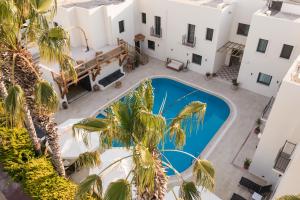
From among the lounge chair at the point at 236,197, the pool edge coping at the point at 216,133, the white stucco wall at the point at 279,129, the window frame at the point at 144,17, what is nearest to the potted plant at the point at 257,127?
the pool edge coping at the point at 216,133

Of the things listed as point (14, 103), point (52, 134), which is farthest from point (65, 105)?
point (14, 103)

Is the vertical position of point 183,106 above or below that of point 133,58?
below

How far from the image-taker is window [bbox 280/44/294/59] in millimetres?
21703

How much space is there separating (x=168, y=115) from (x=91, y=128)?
15808 millimetres

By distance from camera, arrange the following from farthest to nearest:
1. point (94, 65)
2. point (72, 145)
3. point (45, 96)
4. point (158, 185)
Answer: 1. point (94, 65)
2. point (72, 145)
3. point (45, 96)
4. point (158, 185)

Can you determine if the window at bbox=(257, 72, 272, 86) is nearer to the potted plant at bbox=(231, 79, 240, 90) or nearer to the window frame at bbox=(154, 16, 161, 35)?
the potted plant at bbox=(231, 79, 240, 90)

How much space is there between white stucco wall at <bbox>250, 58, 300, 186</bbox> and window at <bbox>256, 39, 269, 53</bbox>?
29.7 feet

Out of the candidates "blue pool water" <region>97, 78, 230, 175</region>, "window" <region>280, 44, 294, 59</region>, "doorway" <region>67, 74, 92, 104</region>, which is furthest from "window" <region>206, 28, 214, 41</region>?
"doorway" <region>67, 74, 92, 104</region>

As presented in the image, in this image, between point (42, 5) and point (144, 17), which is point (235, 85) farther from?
point (42, 5)

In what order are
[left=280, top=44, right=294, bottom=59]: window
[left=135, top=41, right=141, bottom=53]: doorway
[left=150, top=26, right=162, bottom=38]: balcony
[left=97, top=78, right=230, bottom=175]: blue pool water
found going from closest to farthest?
[left=97, top=78, right=230, bottom=175]: blue pool water < [left=280, top=44, right=294, bottom=59]: window < [left=150, top=26, right=162, bottom=38]: balcony < [left=135, top=41, right=141, bottom=53]: doorway

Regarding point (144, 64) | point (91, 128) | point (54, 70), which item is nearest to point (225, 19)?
point (144, 64)

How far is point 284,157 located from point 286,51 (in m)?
11.0

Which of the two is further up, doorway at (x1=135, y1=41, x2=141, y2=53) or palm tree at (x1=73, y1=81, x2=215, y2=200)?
palm tree at (x1=73, y1=81, x2=215, y2=200)

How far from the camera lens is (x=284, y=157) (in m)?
14.9
